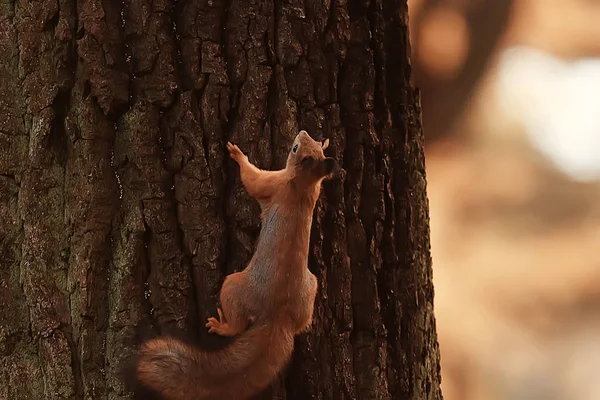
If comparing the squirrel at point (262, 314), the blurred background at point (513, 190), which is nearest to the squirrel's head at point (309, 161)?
the squirrel at point (262, 314)

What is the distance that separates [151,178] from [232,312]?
0.24 meters

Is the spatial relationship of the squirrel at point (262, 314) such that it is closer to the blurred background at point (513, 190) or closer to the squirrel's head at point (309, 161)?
the squirrel's head at point (309, 161)

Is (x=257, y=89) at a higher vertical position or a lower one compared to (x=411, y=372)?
higher

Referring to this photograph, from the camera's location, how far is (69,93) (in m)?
1.05

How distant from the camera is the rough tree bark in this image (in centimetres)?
101

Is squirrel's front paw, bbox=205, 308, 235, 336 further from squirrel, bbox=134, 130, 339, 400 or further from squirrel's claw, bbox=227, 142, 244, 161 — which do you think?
squirrel's claw, bbox=227, 142, 244, 161

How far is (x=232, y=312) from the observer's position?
0.92 meters

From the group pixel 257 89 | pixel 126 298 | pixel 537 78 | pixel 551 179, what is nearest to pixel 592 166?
pixel 551 179

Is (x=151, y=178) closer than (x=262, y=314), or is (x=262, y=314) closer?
(x=262, y=314)

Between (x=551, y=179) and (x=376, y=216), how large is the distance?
832mm

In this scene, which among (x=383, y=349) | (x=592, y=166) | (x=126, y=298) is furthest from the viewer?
(x=592, y=166)

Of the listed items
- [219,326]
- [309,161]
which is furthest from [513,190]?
[219,326]

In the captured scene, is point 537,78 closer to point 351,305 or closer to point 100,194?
point 351,305

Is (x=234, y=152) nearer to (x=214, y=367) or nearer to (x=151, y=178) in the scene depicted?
(x=151, y=178)
